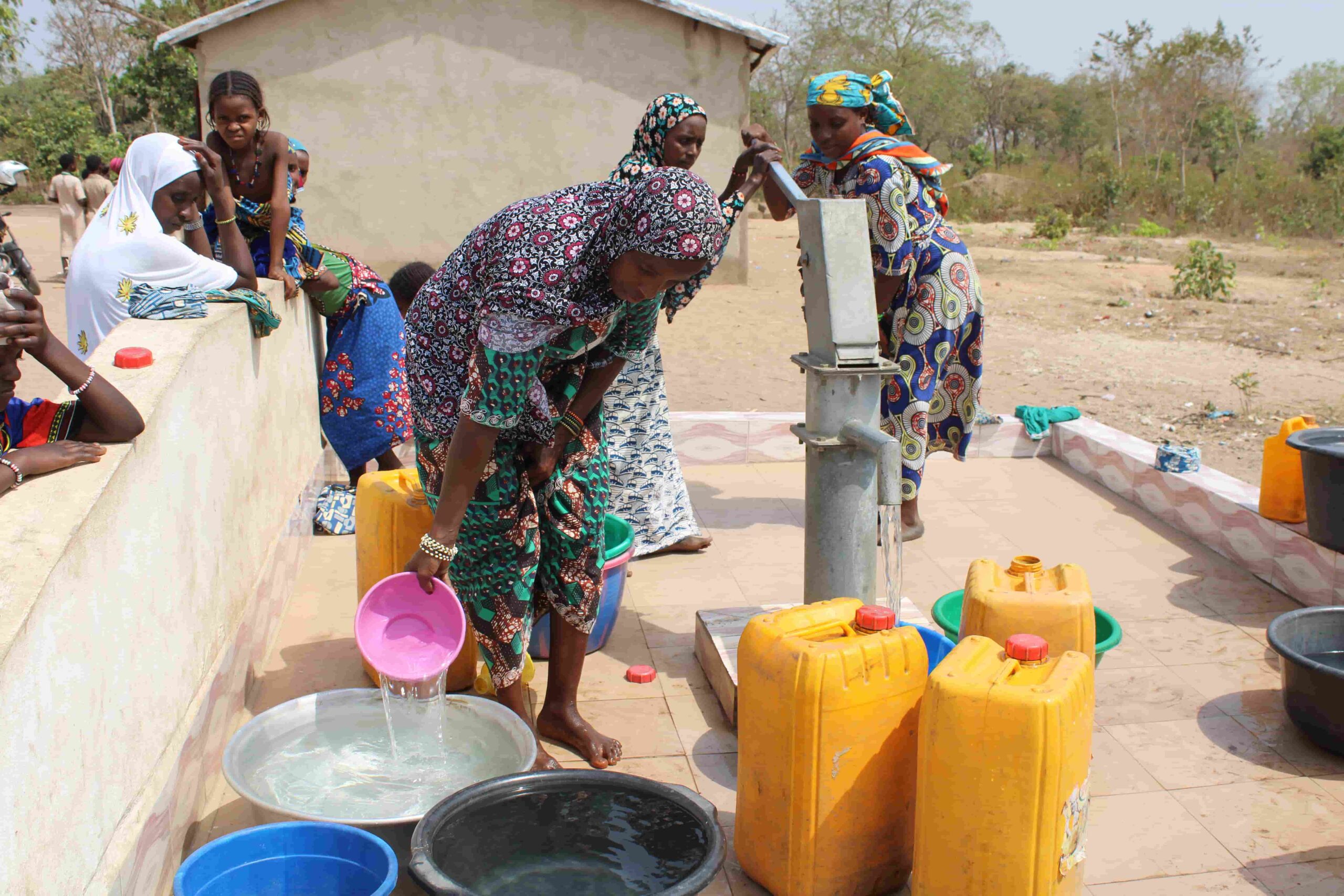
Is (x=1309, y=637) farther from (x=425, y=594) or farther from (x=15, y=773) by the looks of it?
(x=15, y=773)

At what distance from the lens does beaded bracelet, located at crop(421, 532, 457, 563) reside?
2516 mm

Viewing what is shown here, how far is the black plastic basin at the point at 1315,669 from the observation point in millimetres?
2848

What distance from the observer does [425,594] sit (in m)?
2.81

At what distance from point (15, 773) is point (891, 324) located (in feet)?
11.4

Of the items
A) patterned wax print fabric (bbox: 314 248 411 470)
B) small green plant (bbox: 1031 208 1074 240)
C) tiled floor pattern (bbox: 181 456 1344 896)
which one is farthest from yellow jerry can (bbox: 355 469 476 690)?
small green plant (bbox: 1031 208 1074 240)

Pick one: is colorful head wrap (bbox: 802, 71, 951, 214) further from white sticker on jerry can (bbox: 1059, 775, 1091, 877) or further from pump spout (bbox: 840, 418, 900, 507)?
white sticker on jerry can (bbox: 1059, 775, 1091, 877)

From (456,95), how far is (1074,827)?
11.3 metres

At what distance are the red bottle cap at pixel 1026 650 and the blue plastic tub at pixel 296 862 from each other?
49.5 inches

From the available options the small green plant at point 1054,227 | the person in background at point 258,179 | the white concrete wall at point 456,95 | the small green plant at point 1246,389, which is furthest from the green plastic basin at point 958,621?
the small green plant at point 1054,227

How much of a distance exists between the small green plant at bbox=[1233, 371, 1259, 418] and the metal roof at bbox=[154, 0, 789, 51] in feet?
20.0

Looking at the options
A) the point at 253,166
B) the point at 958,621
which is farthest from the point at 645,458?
the point at 253,166

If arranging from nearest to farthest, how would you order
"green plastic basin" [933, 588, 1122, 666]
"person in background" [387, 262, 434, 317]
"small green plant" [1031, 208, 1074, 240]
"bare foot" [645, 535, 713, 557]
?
"green plastic basin" [933, 588, 1122, 666] → "bare foot" [645, 535, 713, 557] → "person in background" [387, 262, 434, 317] → "small green plant" [1031, 208, 1074, 240]

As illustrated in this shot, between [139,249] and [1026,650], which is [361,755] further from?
[139,249]

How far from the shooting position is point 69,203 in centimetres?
1358
